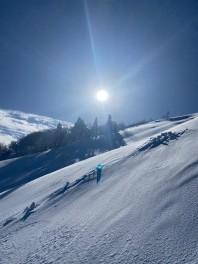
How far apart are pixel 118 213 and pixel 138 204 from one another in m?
0.41

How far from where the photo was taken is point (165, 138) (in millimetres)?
9031

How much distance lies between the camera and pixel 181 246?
2914 millimetres

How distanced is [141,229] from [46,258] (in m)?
1.58

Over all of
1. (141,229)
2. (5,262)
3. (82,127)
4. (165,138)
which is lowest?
(5,262)

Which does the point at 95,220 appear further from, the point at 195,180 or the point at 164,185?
the point at 195,180

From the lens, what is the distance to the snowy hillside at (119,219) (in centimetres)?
318

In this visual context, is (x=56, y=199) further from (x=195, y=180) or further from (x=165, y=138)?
(x=165, y=138)

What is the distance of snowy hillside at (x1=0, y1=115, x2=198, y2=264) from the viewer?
3.18 meters

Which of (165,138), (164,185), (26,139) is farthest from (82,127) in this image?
(164,185)

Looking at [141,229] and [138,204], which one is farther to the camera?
[138,204]

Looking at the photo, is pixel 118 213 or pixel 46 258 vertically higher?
pixel 118 213

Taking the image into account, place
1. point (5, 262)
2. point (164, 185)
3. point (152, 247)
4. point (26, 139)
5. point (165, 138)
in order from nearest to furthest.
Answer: point (152, 247)
point (5, 262)
point (164, 185)
point (165, 138)
point (26, 139)

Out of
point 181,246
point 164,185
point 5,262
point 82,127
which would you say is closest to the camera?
point 181,246

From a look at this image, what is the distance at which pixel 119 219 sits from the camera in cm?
415
